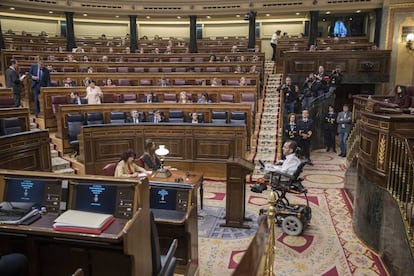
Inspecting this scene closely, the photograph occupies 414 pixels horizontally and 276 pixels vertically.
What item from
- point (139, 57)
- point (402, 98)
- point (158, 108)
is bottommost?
point (158, 108)

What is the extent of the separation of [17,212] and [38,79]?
6941 mm

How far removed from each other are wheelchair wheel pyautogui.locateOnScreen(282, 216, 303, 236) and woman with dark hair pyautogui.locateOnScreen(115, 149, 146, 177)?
2.04m

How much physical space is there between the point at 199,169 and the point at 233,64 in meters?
4.92

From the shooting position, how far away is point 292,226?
4672 millimetres

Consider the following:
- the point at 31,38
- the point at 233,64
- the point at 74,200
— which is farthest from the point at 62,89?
the point at 31,38

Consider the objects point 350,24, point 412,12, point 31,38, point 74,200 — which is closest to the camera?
point 74,200

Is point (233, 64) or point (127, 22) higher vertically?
point (127, 22)

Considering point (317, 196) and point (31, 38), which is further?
point (31, 38)

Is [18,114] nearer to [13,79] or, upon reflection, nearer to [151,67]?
[13,79]

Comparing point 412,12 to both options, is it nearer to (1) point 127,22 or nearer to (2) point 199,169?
(2) point 199,169

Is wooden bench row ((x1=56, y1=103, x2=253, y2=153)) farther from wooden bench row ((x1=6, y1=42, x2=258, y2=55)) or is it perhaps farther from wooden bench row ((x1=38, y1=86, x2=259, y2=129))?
wooden bench row ((x1=6, y1=42, x2=258, y2=55))

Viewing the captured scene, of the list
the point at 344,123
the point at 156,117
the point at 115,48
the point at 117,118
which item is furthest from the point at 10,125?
the point at 115,48

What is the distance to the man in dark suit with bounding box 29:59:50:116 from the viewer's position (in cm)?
857

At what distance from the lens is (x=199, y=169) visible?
7164mm
